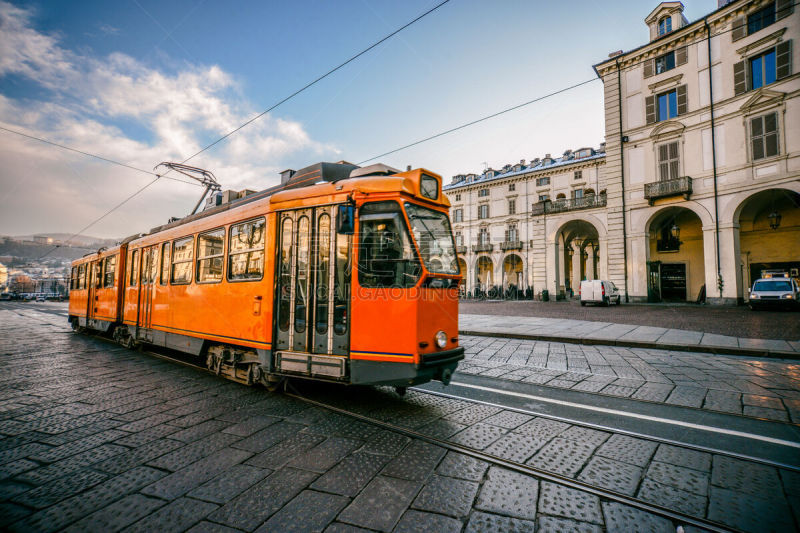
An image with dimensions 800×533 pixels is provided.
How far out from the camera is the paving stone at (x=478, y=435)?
311cm

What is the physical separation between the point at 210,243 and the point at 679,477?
21.1 ft

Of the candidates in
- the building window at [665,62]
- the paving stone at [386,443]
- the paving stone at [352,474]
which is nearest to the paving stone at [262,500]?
the paving stone at [352,474]

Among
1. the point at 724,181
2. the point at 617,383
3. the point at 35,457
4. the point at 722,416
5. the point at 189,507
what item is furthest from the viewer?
the point at 724,181

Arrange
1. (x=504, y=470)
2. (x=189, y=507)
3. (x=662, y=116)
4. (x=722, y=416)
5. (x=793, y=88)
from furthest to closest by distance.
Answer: (x=662, y=116), (x=793, y=88), (x=722, y=416), (x=504, y=470), (x=189, y=507)

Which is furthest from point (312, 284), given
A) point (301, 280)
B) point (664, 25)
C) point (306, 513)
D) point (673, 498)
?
point (664, 25)

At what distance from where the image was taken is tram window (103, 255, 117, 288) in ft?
30.2

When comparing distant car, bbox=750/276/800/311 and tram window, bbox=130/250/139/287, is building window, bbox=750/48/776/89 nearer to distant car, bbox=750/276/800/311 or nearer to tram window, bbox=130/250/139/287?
distant car, bbox=750/276/800/311

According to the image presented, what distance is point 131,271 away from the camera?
27.3 ft

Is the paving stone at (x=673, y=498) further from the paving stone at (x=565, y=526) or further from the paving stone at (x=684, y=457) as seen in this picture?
the paving stone at (x=565, y=526)

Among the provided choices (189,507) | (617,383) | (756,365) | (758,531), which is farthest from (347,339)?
(756,365)

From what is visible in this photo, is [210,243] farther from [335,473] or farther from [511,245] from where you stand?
[511,245]

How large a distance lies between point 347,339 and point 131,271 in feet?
24.4

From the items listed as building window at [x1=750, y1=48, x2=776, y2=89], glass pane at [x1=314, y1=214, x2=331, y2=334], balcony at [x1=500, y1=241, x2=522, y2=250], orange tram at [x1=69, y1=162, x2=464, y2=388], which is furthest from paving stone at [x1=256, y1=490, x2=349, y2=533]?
balcony at [x1=500, y1=241, x2=522, y2=250]

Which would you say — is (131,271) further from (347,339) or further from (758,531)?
(758,531)
